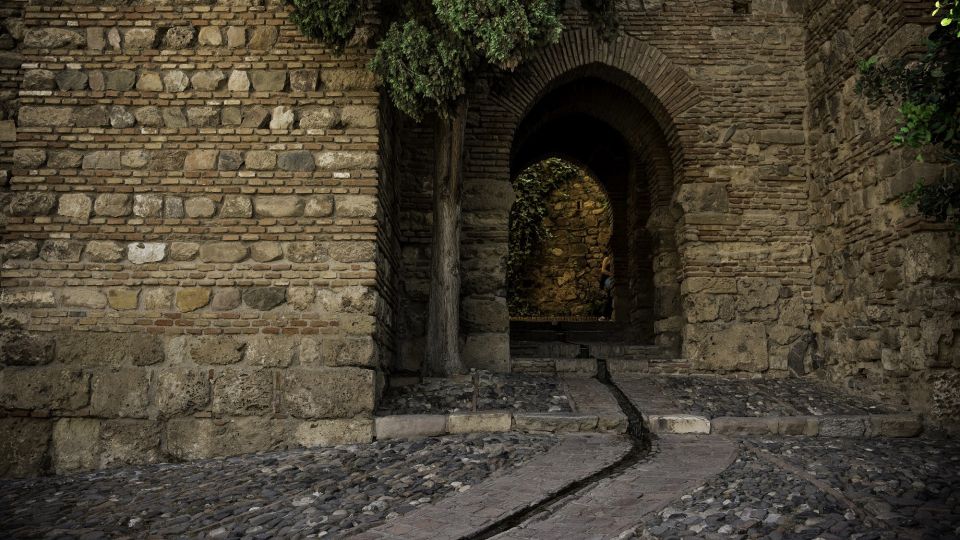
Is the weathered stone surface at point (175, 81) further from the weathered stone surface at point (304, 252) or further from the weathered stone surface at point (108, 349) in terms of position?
the weathered stone surface at point (108, 349)

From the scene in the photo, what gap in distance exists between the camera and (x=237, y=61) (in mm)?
6129

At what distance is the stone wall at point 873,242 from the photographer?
6.07m

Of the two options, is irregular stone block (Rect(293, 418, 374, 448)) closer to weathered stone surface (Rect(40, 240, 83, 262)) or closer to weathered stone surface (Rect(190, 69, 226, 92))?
weathered stone surface (Rect(40, 240, 83, 262))

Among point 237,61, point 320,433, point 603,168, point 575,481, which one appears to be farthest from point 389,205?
point 603,168

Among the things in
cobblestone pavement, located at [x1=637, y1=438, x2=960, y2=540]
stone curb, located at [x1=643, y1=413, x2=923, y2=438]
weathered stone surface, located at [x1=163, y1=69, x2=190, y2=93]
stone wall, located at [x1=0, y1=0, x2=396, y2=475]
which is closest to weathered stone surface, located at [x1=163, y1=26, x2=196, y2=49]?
stone wall, located at [x1=0, y1=0, x2=396, y2=475]

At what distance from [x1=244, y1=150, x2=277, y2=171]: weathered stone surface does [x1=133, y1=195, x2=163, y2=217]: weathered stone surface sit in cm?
77

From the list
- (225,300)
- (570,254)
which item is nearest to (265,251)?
(225,300)

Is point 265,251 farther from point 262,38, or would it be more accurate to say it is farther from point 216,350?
point 262,38

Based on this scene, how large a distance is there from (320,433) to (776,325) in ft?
16.0

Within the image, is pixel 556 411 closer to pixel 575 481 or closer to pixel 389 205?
pixel 575 481

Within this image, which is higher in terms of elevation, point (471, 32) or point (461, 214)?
point (471, 32)

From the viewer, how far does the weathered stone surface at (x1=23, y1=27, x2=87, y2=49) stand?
6023 mm

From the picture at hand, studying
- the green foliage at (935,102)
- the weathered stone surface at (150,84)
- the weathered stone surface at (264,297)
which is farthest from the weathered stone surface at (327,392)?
the green foliage at (935,102)

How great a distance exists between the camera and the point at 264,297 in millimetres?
5930
